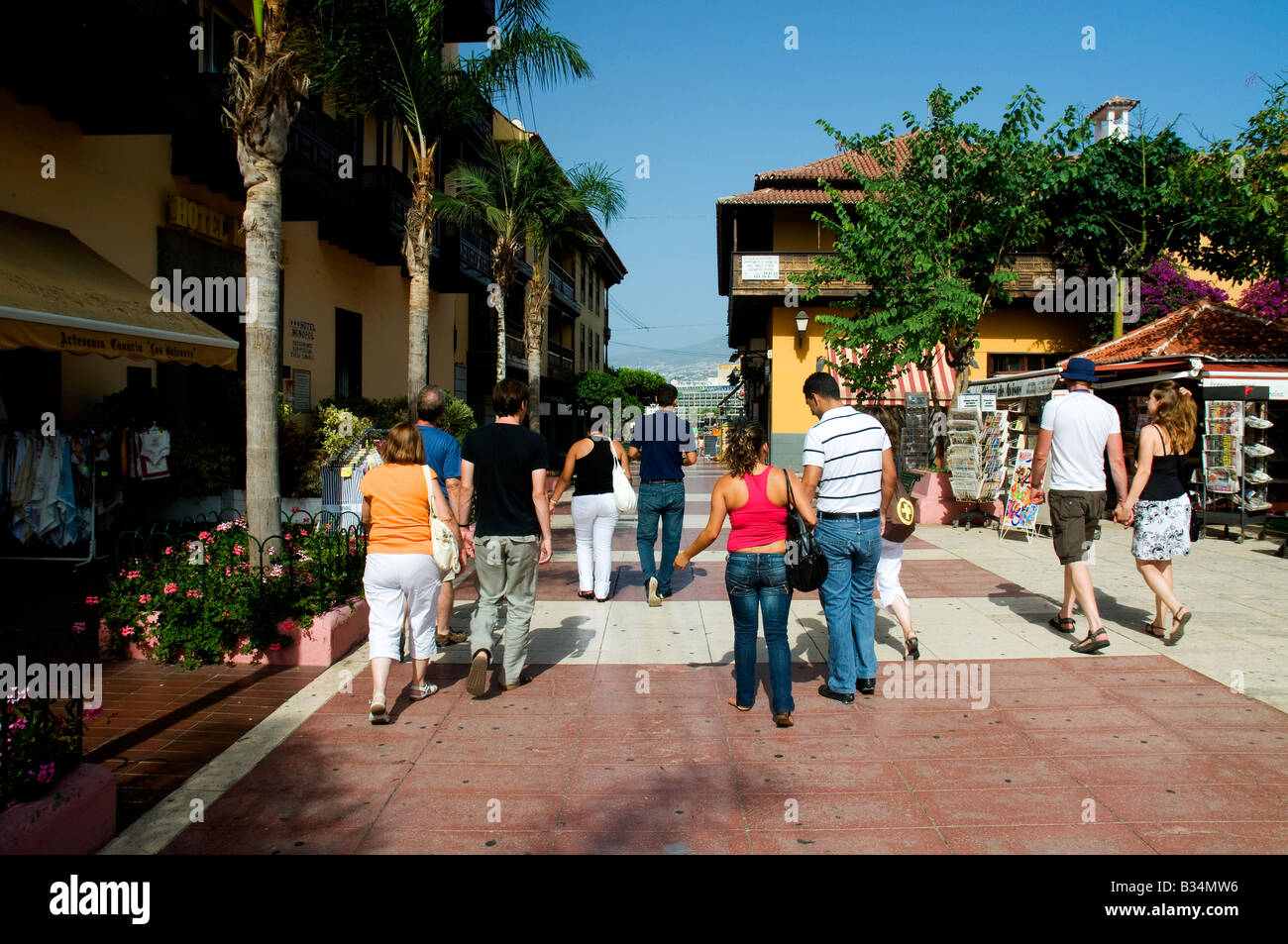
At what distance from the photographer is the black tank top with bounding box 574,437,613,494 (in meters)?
7.59

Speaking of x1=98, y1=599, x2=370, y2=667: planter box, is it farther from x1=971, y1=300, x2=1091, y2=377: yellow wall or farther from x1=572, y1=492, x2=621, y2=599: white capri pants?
x1=971, y1=300, x2=1091, y2=377: yellow wall

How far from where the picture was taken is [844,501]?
4934mm

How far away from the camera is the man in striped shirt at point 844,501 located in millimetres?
4926

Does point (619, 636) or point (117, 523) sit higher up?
point (117, 523)

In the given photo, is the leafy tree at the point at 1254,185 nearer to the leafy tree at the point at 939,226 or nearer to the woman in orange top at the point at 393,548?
the leafy tree at the point at 939,226

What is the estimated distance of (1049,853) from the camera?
328 centimetres

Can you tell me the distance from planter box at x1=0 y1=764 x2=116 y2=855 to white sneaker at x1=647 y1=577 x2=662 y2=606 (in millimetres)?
4823

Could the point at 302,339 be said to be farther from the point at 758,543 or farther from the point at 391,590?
the point at 758,543

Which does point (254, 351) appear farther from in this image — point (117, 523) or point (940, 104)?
point (940, 104)

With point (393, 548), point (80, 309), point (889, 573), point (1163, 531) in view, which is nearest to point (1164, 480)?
point (1163, 531)

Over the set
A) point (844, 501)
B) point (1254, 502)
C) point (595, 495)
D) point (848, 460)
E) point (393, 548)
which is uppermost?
point (848, 460)

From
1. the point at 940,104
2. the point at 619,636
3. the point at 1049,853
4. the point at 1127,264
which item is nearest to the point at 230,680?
the point at 619,636

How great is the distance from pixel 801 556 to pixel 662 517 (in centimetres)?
339
